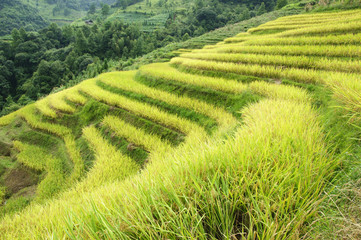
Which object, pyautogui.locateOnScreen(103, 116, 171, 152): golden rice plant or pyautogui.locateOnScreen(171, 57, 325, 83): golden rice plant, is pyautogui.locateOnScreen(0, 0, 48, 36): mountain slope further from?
pyautogui.locateOnScreen(171, 57, 325, 83): golden rice plant

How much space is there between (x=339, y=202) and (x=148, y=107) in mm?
4523

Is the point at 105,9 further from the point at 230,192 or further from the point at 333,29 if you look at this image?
the point at 230,192

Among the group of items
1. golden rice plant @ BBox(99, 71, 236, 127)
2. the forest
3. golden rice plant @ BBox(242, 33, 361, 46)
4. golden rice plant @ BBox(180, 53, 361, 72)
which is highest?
the forest

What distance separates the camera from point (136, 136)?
4.16 m

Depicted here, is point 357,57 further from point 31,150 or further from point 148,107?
point 31,150

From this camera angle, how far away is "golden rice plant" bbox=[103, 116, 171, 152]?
12.3 ft

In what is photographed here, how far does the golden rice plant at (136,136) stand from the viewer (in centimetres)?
376

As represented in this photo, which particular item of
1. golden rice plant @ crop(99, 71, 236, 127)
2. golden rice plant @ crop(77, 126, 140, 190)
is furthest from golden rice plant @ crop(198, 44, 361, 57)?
golden rice plant @ crop(77, 126, 140, 190)

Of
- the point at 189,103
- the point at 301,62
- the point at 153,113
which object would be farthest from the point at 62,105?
the point at 301,62

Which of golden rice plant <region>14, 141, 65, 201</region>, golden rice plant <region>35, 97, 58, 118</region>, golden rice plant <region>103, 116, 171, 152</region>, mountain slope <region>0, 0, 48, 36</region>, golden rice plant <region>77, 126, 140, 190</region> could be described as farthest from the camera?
mountain slope <region>0, 0, 48, 36</region>

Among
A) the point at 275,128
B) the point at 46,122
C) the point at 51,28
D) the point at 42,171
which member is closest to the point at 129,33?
the point at 51,28

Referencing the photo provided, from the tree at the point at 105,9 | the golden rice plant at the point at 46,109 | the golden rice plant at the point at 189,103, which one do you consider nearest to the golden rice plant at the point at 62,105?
the golden rice plant at the point at 46,109

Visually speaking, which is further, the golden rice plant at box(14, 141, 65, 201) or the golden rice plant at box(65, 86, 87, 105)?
the golden rice plant at box(65, 86, 87, 105)

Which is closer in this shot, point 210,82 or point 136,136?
point 136,136
